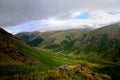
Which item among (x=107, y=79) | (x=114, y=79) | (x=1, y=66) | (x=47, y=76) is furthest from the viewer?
(x=114, y=79)

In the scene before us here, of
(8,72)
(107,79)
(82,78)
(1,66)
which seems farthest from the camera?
(1,66)

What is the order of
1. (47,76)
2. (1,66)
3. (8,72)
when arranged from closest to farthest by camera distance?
(47,76)
(8,72)
(1,66)

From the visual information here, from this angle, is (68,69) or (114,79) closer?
(68,69)

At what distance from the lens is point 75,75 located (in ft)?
263

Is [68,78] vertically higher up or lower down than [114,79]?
higher up

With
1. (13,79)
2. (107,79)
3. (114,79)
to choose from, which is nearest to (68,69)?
(13,79)

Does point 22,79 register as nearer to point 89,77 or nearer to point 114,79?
point 89,77

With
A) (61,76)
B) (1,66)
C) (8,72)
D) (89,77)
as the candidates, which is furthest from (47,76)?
(1,66)

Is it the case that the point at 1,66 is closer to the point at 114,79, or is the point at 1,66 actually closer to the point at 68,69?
the point at 114,79

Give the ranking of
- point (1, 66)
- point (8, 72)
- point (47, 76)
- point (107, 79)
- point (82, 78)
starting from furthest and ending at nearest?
point (1, 66) → point (8, 72) → point (107, 79) → point (82, 78) → point (47, 76)

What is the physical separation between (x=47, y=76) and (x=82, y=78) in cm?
1244

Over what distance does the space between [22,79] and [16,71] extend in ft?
314

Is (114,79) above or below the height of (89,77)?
below

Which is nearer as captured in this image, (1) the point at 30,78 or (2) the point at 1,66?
(1) the point at 30,78
